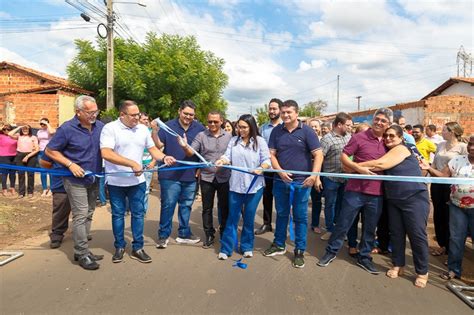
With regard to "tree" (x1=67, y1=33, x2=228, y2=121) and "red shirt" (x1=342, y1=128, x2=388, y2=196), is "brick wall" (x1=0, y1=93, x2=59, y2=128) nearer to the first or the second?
"tree" (x1=67, y1=33, x2=228, y2=121)

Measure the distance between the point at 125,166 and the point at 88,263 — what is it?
115 centimetres

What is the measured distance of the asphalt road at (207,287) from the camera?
2926 millimetres

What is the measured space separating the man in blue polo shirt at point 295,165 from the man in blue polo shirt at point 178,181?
1.19m

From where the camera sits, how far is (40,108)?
13.8 metres

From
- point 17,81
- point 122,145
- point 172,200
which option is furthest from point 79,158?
point 17,81

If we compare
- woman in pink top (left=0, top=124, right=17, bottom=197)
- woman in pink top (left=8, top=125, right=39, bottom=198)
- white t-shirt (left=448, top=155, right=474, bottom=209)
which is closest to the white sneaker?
white t-shirt (left=448, top=155, right=474, bottom=209)

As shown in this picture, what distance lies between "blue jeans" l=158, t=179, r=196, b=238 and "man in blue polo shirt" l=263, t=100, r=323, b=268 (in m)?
1.23

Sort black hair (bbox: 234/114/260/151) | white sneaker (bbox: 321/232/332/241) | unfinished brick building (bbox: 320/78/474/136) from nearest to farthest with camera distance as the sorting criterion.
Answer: black hair (bbox: 234/114/260/151)
white sneaker (bbox: 321/232/332/241)
unfinished brick building (bbox: 320/78/474/136)

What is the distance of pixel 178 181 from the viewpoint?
4.39 metres

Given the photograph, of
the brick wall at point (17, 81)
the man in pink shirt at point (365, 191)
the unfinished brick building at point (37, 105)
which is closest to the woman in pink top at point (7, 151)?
the unfinished brick building at point (37, 105)

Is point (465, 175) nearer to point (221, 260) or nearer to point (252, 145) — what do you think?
point (252, 145)

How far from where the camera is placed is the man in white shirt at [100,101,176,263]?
12.3 ft

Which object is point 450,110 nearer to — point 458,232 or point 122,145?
point 458,232

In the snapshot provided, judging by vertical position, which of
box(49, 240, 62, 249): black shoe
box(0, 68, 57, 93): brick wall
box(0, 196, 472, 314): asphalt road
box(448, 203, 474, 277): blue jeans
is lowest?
box(0, 196, 472, 314): asphalt road
